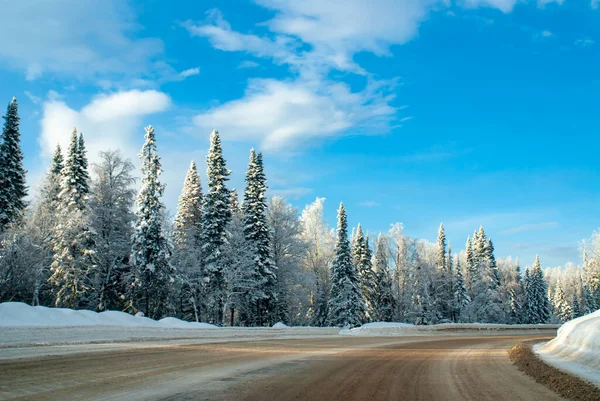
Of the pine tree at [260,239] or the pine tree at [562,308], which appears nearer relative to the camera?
the pine tree at [260,239]

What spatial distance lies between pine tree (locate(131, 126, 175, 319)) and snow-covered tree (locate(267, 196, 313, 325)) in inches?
482

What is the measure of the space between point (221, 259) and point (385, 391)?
3589cm

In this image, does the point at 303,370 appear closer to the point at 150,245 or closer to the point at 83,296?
the point at 150,245

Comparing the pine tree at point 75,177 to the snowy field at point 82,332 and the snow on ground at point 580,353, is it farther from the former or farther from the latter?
the snow on ground at point 580,353

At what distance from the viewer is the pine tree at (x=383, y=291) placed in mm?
62781

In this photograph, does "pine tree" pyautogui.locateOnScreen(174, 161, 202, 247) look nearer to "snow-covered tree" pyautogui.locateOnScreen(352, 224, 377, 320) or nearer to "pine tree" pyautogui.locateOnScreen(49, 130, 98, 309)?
"pine tree" pyautogui.locateOnScreen(49, 130, 98, 309)

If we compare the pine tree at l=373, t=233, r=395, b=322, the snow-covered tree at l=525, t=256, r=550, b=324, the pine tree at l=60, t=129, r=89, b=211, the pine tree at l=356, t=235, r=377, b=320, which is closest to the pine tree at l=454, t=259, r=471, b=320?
the snow-covered tree at l=525, t=256, r=550, b=324

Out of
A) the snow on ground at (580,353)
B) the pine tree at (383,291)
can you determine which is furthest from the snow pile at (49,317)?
the pine tree at (383,291)

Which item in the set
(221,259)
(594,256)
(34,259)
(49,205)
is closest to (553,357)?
(221,259)

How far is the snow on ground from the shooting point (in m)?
9.46

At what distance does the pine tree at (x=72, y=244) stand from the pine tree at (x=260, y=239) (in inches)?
569

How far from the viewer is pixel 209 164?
4647 centimetres

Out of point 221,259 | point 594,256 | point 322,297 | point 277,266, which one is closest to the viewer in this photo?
point 221,259

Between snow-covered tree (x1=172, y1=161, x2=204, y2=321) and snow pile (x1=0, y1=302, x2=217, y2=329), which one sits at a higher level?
snow-covered tree (x1=172, y1=161, x2=204, y2=321)
